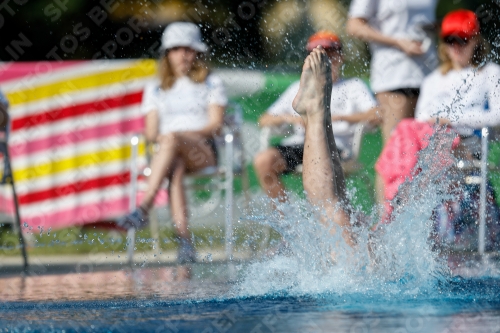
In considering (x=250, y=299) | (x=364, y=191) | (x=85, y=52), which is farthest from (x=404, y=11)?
(x=85, y=52)

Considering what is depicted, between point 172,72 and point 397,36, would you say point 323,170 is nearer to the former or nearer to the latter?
point 397,36

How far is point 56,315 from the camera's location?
2.25 meters

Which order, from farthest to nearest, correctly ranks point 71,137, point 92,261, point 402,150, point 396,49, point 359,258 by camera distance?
point 71,137, point 92,261, point 396,49, point 402,150, point 359,258

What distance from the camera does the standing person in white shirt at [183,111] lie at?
522 centimetres

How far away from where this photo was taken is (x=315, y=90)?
3.21 metres

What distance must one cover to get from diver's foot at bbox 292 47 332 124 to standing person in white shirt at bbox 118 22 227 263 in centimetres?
199

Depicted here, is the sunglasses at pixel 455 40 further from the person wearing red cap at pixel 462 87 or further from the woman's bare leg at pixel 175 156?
the woman's bare leg at pixel 175 156

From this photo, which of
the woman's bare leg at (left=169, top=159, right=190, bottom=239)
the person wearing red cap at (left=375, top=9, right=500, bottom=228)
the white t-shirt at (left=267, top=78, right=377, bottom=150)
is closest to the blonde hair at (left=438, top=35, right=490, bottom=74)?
the person wearing red cap at (left=375, top=9, right=500, bottom=228)

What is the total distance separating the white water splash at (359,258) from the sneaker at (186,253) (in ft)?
4.43

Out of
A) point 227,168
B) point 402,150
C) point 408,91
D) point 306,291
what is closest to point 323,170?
point 306,291

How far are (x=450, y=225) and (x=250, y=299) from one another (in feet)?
9.17

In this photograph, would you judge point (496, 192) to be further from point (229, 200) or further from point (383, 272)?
point (383, 272)

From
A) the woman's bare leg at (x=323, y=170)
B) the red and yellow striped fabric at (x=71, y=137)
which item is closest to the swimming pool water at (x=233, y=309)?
the woman's bare leg at (x=323, y=170)

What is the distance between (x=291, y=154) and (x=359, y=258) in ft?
7.49
